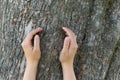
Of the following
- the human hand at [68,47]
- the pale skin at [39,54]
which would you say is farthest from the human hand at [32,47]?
the human hand at [68,47]

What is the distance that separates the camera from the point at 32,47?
7.79ft

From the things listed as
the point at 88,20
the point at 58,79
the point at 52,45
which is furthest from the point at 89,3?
the point at 58,79

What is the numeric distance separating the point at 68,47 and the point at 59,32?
0.11 metres

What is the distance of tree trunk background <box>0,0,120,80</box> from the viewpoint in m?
2.39

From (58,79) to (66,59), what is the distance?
16cm

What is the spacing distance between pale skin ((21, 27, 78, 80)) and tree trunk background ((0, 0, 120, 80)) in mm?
47

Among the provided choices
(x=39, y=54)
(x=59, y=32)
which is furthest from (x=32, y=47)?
(x=59, y=32)

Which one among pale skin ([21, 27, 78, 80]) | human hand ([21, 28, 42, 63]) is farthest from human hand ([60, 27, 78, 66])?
human hand ([21, 28, 42, 63])

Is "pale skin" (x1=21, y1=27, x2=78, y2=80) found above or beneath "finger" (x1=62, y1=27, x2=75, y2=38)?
beneath

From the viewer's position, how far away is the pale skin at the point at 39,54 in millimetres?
2357

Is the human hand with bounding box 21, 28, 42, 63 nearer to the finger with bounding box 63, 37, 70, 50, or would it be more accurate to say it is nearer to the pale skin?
the pale skin

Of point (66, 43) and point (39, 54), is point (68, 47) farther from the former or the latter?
point (39, 54)

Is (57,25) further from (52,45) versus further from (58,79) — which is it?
(58,79)

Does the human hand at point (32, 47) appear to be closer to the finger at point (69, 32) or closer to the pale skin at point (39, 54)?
the pale skin at point (39, 54)
